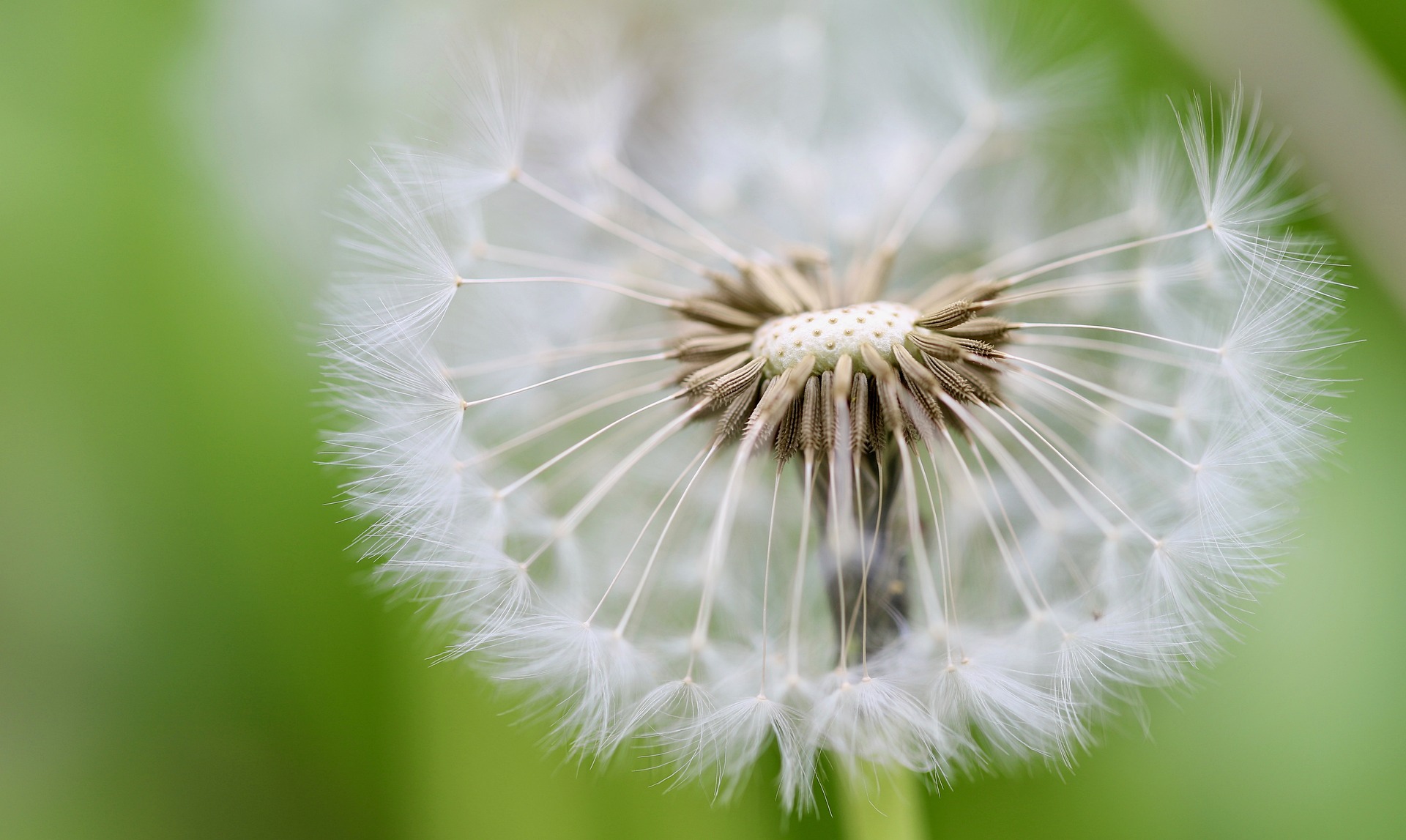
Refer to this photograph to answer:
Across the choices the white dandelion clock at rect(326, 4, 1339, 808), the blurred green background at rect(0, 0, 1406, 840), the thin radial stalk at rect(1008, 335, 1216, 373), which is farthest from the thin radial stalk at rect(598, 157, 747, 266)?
the blurred green background at rect(0, 0, 1406, 840)

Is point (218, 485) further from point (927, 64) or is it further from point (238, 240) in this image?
point (927, 64)

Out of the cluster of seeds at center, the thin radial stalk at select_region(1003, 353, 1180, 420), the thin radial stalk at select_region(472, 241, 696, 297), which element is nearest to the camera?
the cluster of seeds at center

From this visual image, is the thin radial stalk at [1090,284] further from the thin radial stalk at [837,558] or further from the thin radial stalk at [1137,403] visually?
the thin radial stalk at [837,558]

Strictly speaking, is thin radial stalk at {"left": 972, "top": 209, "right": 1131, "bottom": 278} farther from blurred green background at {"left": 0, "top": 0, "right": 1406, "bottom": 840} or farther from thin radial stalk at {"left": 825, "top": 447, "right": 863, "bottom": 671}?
thin radial stalk at {"left": 825, "top": 447, "right": 863, "bottom": 671}

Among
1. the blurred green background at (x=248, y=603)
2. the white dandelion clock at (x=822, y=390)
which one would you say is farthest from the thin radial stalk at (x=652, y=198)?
the blurred green background at (x=248, y=603)

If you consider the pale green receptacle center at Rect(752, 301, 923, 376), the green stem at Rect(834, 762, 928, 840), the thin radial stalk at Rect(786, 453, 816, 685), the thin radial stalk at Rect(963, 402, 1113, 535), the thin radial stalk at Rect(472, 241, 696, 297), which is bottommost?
the green stem at Rect(834, 762, 928, 840)

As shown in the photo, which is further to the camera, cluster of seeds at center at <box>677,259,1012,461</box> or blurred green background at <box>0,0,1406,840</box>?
blurred green background at <box>0,0,1406,840</box>
